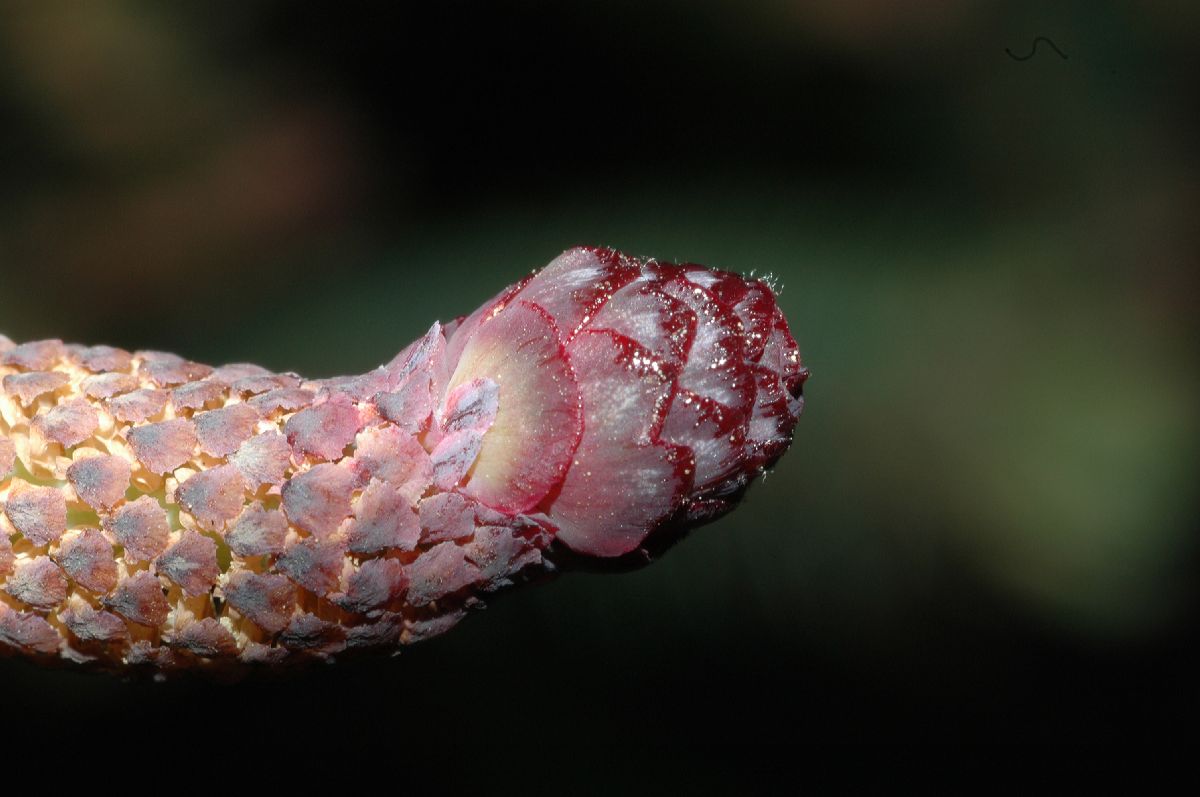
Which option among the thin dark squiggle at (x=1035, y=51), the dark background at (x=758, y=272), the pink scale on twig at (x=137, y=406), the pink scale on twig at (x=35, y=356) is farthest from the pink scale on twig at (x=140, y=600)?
the thin dark squiggle at (x=1035, y=51)

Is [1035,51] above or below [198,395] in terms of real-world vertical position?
above

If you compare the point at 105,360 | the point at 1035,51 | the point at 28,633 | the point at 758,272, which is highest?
the point at 1035,51

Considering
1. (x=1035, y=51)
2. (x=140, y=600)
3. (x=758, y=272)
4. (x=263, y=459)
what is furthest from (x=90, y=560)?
(x=1035, y=51)

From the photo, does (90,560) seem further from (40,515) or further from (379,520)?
(379,520)

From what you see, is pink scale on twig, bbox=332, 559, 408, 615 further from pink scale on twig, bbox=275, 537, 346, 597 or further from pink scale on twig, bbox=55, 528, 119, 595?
pink scale on twig, bbox=55, 528, 119, 595

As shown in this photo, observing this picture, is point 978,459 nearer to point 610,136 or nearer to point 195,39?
point 610,136

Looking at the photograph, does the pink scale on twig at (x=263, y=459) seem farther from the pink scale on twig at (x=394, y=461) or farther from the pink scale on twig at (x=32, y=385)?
the pink scale on twig at (x=32, y=385)

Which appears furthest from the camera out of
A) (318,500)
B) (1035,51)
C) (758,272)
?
(1035,51)

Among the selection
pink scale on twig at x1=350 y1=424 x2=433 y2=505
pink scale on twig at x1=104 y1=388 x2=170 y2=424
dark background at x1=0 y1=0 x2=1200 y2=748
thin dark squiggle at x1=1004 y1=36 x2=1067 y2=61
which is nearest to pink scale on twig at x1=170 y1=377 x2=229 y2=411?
pink scale on twig at x1=104 y1=388 x2=170 y2=424

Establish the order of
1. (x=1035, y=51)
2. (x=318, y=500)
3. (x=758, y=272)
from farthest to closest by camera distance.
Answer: (x=1035, y=51)
(x=758, y=272)
(x=318, y=500)

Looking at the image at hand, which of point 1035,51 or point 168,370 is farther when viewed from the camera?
point 1035,51
